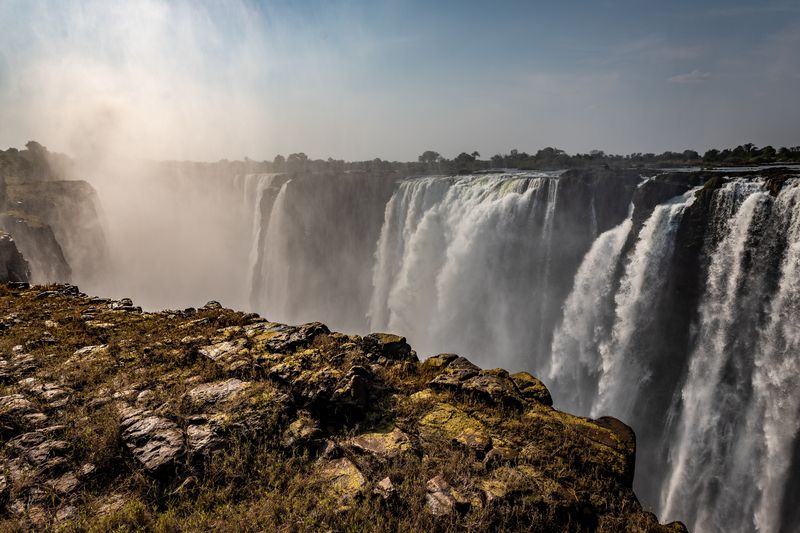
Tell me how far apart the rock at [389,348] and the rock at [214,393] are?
2521mm

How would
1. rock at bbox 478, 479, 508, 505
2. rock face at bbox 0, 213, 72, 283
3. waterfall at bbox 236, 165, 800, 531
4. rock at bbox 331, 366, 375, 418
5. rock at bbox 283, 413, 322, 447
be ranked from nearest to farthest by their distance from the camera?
rock at bbox 478, 479, 508, 505, rock at bbox 283, 413, 322, 447, rock at bbox 331, 366, 375, 418, waterfall at bbox 236, 165, 800, 531, rock face at bbox 0, 213, 72, 283

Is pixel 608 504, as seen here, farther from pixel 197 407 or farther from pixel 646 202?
pixel 646 202

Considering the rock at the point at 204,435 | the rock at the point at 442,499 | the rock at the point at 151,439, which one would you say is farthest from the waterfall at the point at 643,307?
the rock at the point at 151,439

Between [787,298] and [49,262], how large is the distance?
4431 cm

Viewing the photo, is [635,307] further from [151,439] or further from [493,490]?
[151,439]

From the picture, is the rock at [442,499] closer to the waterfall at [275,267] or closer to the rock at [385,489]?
the rock at [385,489]

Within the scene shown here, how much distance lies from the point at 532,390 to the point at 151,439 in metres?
5.62

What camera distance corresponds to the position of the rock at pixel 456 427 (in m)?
4.87

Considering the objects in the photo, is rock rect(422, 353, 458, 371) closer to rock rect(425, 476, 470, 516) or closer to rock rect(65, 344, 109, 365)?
rock rect(425, 476, 470, 516)

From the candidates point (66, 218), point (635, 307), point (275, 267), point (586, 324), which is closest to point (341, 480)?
point (635, 307)

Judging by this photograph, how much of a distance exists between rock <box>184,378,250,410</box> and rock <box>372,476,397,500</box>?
2.62 m

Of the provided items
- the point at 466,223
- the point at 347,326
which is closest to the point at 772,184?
the point at 466,223

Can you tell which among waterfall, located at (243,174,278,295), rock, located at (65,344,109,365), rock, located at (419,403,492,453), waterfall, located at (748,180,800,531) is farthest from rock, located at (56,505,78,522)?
waterfall, located at (243,174,278,295)

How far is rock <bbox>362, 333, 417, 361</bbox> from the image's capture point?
7.50 meters
